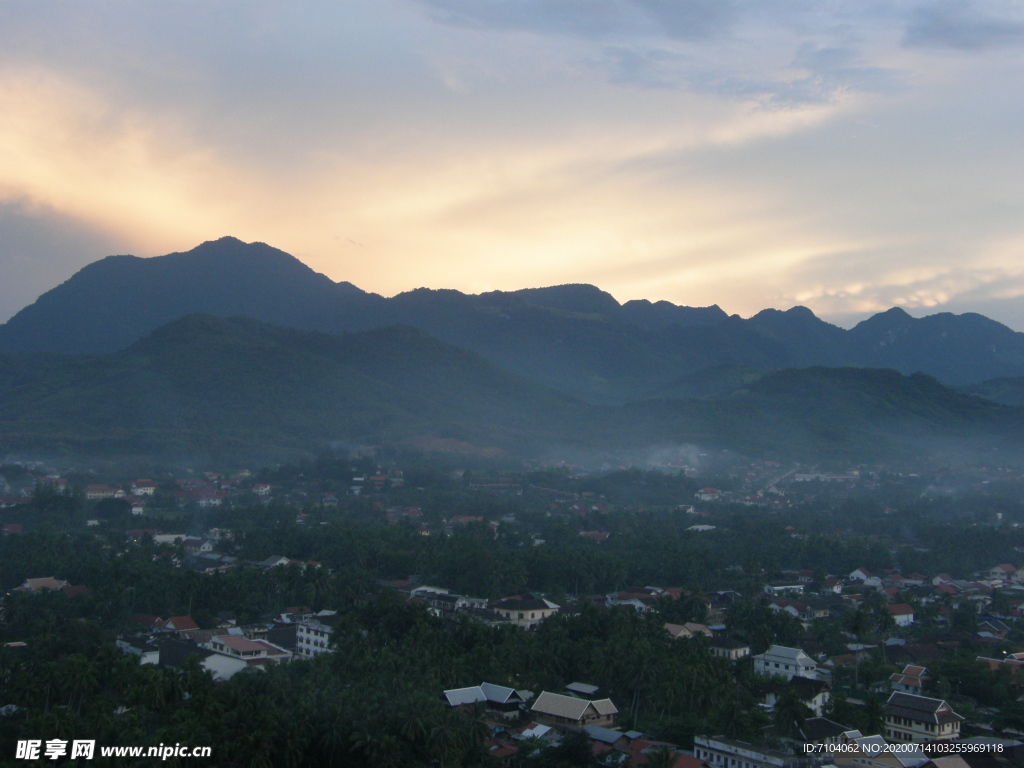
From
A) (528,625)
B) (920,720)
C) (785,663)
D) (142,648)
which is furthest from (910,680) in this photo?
(142,648)

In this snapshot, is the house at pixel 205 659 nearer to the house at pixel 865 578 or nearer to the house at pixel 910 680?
the house at pixel 910 680

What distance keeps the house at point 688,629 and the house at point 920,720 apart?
8.45 metres

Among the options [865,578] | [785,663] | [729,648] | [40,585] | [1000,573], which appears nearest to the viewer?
[785,663]

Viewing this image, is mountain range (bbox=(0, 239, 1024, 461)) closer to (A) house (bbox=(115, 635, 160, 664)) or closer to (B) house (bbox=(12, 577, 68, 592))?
(B) house (bbox=(12, 577, 68, 592))

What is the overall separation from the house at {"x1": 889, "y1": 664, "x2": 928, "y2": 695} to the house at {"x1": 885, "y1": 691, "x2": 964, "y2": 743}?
311cm

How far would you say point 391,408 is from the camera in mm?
112250

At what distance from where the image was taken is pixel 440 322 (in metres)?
199

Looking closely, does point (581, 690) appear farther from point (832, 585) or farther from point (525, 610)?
point (832, 585)

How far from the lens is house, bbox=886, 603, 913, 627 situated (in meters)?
37.3

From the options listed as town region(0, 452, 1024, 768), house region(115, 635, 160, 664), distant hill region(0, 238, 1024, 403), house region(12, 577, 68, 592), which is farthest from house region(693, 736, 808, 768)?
distant hill region(0, 238, 1024, 403)

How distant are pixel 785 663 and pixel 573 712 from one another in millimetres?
8206

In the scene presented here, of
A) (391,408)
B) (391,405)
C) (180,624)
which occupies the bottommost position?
(180,624)

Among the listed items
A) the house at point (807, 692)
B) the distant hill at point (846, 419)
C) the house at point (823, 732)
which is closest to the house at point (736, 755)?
the house at point (823, 732)

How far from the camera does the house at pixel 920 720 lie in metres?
23.3
